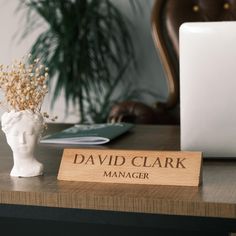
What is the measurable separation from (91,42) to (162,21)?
1.45 ft

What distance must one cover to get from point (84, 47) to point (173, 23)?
535mm

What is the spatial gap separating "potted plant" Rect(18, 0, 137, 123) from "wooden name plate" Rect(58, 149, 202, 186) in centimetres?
221

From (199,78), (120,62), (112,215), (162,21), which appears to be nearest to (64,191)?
(112,215)

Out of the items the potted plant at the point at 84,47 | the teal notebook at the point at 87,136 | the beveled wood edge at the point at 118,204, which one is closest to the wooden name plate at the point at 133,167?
the beveled wood edge at the point at 118,204

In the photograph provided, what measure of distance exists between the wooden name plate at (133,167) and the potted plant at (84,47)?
2.21 m

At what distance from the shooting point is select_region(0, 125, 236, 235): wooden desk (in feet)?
4.37

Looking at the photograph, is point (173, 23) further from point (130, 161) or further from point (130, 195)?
point (130, 195)

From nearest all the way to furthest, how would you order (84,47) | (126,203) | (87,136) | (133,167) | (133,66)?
(126,203), (133,167), (87,136), (84,47), (133,66)

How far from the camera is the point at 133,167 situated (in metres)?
1.52

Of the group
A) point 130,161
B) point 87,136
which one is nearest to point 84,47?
point 87,136

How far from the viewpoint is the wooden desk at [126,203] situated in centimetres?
133

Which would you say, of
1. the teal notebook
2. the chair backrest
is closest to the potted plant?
the chair backrest

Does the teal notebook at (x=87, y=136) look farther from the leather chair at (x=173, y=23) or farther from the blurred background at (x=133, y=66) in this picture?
the blurred background at (x=133, y=66)

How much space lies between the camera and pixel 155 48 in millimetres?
3924
